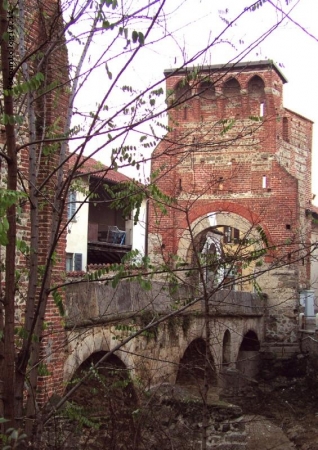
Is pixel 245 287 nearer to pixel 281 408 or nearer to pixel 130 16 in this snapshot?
pixel 281 408

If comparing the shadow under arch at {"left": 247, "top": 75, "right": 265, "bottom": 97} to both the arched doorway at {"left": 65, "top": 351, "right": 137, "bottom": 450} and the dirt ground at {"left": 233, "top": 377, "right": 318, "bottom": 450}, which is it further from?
the arched doorway at {"left": 65, "top": 351, "right": 137, "bottom": 450}

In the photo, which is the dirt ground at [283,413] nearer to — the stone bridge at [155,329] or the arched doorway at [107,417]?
the stone bridge at [155,329]

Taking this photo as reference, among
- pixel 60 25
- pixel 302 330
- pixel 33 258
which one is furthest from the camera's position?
pixel 302 330

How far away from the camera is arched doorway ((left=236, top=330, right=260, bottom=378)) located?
18.9 m

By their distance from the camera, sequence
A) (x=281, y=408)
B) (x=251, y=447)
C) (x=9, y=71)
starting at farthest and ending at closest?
(x=281, y=408)
(x=251, y=447)
(x=9, y=71)

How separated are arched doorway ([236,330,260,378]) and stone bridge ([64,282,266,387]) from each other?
0.10 feet

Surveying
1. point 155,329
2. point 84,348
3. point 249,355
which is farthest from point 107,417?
point 249,355

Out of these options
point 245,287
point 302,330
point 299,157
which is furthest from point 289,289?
point 299,157

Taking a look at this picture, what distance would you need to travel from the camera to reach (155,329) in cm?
599

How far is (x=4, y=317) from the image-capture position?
3.45 m

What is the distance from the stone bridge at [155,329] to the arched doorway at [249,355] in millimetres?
31

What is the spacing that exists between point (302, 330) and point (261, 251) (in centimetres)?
1660

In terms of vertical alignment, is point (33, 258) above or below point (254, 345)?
above

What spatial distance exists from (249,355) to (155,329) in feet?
46.3
